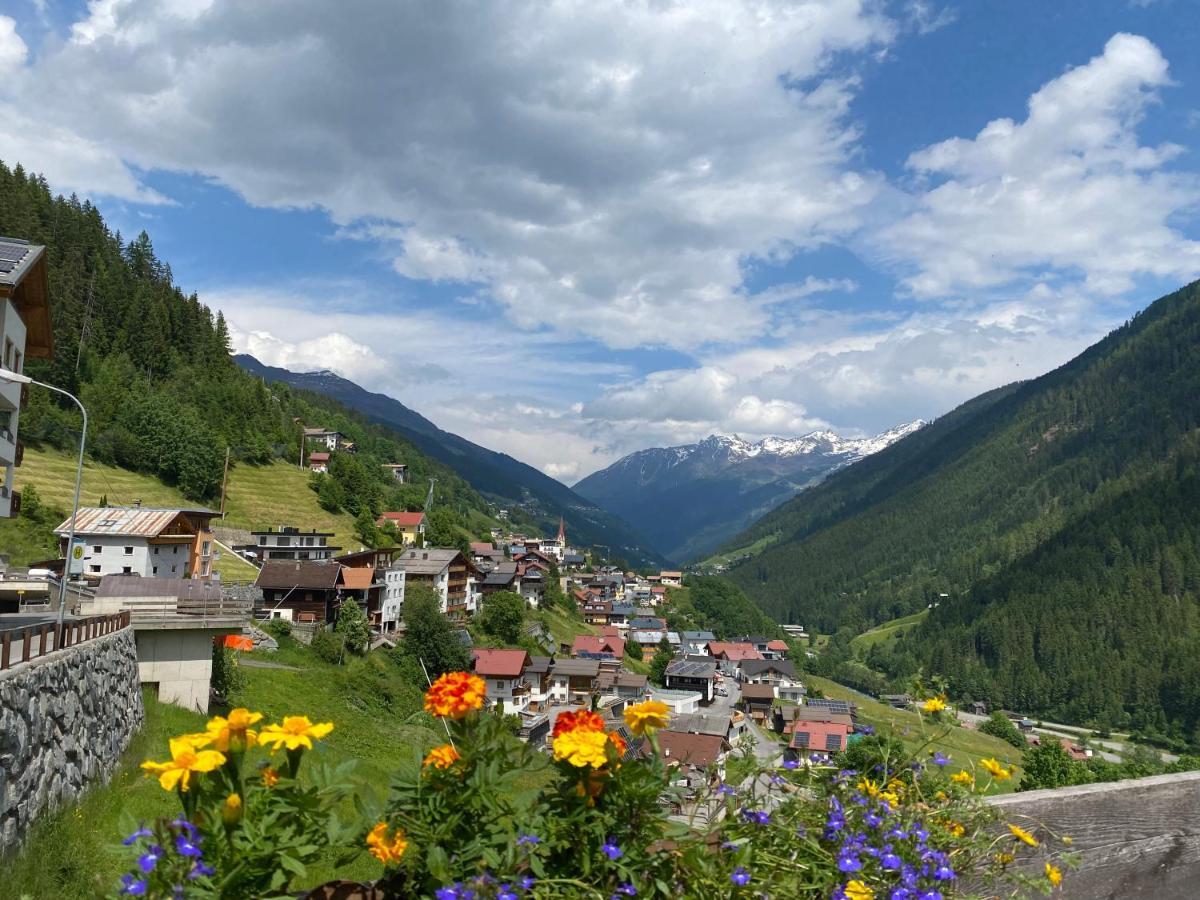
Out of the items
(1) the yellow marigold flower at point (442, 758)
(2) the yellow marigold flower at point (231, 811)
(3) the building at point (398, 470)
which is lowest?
(2) the yellow marigold flower at point (231, 811)

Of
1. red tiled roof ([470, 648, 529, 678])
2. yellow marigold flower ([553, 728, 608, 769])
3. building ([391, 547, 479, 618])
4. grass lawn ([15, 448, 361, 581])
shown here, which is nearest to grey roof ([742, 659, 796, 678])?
building ([391, 547, 479, 618])

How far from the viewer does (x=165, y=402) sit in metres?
77.7

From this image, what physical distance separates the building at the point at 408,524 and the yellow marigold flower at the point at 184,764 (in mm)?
96319

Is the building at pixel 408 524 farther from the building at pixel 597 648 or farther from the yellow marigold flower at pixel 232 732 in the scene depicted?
the yellow marigold flower at pixel 232 732

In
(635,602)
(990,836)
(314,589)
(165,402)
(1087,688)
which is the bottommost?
(1087,688)

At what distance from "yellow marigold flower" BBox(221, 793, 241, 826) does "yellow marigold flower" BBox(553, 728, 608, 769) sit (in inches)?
30.9

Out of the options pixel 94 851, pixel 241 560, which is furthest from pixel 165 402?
pixel 94 851

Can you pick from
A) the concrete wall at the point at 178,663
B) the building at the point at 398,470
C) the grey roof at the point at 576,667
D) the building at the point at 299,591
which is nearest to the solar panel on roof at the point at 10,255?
the concrete wall at the point at 178,663

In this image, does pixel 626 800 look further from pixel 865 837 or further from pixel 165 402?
pixel 165 402

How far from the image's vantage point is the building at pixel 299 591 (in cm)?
4700

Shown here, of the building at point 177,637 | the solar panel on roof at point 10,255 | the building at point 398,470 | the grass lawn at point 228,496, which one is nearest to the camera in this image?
the solar panel on roof at point 10,255

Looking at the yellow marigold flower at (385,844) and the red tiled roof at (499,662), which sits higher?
the yellow marigold flower at (385,844)

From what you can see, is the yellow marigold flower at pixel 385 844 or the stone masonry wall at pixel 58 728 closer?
the yellow marigold flower at pixel 385 844

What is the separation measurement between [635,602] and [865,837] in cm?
14134
